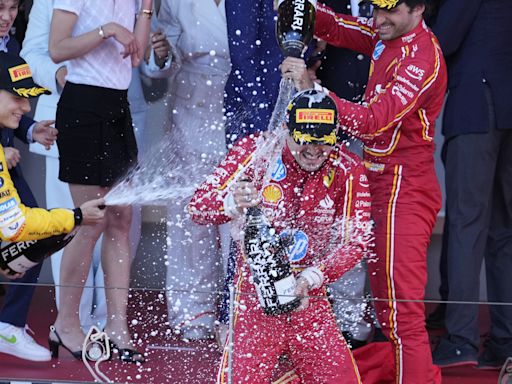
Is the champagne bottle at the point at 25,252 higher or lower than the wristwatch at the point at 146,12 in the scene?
lower

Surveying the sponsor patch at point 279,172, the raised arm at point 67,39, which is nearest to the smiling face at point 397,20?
the sponsor patch at point 279,172

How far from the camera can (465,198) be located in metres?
5.28

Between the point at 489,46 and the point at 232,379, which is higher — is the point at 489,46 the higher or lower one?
the higher one

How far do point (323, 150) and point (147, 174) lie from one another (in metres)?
1.31

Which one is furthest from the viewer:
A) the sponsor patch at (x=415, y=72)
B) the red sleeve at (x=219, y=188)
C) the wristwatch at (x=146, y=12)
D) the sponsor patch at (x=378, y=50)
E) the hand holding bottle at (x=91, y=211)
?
the wristwatch at (x=146, y=12)

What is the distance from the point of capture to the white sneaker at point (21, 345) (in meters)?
4.68

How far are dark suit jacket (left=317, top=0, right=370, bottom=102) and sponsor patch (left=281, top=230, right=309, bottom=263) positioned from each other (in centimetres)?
102

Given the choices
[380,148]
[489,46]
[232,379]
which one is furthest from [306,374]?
[489,46]

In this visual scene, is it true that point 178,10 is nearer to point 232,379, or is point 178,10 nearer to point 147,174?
point 147,174

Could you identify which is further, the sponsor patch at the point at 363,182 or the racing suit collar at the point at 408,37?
the racing suit collar at the point at 408,37

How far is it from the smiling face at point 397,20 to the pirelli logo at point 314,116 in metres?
0.60

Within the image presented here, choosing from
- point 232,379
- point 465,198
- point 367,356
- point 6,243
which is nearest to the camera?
point 232,379

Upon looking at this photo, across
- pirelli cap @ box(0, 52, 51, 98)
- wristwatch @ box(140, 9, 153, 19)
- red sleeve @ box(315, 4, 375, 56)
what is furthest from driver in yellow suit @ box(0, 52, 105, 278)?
red sleeve @ box(315, 4, 375, 56)

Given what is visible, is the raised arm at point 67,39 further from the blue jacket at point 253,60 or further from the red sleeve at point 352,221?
the red sleeve at point 352,221
